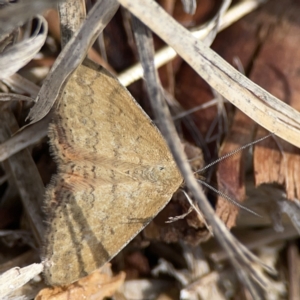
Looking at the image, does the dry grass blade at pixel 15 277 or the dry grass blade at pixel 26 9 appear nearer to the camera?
the dry grass blade at pixel 26 9

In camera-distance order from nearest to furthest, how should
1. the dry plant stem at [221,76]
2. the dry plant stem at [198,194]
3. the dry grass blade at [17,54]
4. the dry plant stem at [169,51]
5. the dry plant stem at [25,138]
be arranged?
the dry plant stem at [198,194]
the dry plant stem at [221,76]
the dry grass blade at [17,54]
the dry plant stem at [25,138]
the dry plant stem at [169,51]

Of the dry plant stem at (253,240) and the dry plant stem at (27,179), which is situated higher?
the dry plant stem at (27,179)

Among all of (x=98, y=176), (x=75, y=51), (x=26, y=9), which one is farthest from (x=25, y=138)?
(x=26, y=9)

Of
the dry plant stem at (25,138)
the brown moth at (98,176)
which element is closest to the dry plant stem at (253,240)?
the brown moth at (98,176)

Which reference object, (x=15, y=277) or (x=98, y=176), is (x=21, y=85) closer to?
(x=98, y=176)

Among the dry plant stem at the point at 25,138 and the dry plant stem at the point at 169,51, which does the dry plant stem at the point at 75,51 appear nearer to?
the dry plant stem at the point at 25,138

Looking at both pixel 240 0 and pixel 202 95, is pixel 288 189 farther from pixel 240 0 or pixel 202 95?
pixel 240 0
